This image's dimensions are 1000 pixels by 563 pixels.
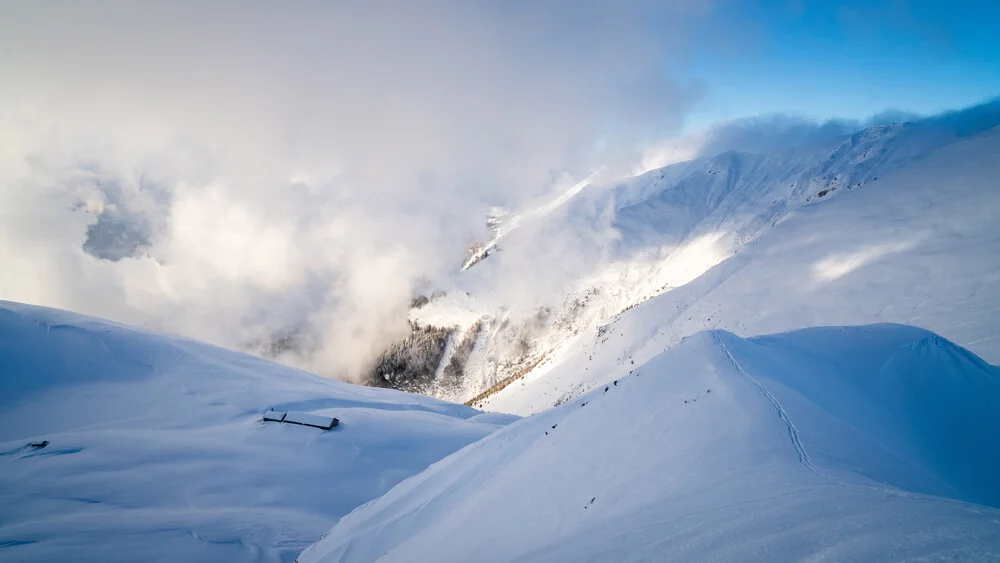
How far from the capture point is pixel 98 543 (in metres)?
9.30

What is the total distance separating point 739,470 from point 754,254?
2768 centimetres

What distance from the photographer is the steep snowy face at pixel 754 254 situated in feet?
59.6

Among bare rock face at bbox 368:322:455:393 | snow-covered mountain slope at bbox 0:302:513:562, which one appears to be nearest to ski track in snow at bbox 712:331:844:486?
snow-covered mountain slope at bbox 0:302:513:562

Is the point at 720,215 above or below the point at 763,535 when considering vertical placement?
above

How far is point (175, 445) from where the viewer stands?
1426 cm

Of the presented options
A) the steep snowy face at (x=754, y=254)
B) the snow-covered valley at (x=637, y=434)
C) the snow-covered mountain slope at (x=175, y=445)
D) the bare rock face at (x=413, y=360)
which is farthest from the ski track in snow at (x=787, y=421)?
the bare rock face at (x=413, y=360)

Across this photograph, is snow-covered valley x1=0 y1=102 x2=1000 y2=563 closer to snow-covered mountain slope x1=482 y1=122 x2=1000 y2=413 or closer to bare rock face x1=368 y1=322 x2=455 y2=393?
snow-covered mountain slope x1=482 y1=122 x2=1000 y2=413

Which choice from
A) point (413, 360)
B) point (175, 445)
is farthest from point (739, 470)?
point (413, 360)

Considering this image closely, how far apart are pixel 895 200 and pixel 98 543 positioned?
1439 inches

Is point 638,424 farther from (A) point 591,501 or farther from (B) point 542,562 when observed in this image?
(B) point 542,562

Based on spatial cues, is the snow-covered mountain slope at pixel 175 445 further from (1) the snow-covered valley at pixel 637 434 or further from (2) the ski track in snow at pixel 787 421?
(2) the ski track in snow at pixel 787 421

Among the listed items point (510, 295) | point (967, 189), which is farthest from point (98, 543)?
point (510, 295)

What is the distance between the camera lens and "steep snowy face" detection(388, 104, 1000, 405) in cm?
1817

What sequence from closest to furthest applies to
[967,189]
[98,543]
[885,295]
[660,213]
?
[98,543] → [885,295] → [967,189] → [660,213]
